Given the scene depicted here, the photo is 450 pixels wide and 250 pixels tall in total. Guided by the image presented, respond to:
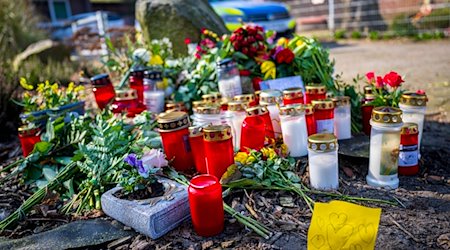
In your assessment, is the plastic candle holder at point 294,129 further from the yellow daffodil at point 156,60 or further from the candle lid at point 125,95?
the yellow daffodil at point 156,60

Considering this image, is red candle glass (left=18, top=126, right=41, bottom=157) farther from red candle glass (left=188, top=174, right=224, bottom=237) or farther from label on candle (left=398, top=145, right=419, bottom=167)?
label on candle (left=398, top=145, right=419, bottom=167)

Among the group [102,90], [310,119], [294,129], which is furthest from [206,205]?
[102,90]

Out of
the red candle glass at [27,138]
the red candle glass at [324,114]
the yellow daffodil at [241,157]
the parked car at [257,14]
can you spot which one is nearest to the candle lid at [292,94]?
the red candle glass at [324,114]

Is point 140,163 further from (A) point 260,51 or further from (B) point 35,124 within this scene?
(A) point 260,51

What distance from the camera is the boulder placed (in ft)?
12.3

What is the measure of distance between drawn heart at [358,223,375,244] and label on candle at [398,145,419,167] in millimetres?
755

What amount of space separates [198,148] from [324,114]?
0.70 meters

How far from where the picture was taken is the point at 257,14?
24.6 ft

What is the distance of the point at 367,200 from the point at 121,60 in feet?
8.67

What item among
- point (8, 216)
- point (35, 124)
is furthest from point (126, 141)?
point (35, 124)

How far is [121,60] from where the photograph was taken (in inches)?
138

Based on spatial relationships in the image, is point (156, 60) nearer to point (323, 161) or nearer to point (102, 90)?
point (102, 90)

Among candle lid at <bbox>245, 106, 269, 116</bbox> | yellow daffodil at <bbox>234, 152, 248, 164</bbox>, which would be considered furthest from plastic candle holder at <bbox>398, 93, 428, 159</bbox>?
yellow daffodil at <bbox>234, 152, 248, 164</bbox>

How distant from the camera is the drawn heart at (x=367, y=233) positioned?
1219mm
